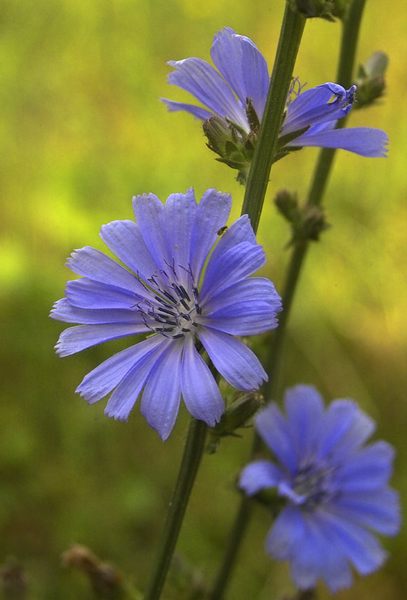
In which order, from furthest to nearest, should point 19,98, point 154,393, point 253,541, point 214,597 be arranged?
point 19,98 < point 253,541 < point 214,597 < point 154,393

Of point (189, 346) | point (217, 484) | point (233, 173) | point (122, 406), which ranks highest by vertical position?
point (233, 173)

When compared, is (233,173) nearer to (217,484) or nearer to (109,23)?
(109,23)

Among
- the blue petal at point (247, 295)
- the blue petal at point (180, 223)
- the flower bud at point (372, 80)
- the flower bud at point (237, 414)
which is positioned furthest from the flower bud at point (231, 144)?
the flower bud at point (372, 80)

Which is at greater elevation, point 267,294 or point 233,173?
point 233,173

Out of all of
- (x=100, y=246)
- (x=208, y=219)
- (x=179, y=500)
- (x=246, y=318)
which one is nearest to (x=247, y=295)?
(x=246, y=318)

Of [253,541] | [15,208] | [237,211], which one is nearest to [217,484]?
[253,541]

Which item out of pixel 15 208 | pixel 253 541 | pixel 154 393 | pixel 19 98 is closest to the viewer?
pixel 154 393

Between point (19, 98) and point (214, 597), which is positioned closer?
point (214, 597)
